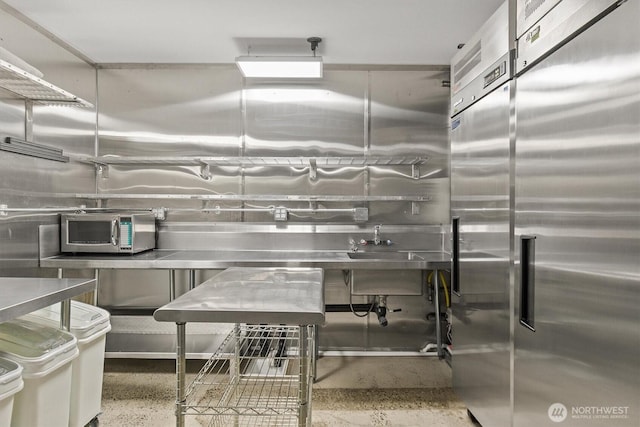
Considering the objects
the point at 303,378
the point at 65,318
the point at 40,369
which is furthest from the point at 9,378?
the point at 303,378

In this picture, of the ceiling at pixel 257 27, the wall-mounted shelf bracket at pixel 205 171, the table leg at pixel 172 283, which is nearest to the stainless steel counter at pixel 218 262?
the table leg at pixel 172 283

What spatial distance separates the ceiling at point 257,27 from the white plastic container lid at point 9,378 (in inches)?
84.9

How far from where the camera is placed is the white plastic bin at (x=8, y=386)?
4.38 feet

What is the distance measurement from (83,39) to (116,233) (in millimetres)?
1562

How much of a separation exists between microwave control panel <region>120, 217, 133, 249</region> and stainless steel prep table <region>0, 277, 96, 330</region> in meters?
0.99

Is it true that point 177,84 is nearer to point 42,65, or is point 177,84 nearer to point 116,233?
point 42,65

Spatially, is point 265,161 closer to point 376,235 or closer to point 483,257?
point 376,235

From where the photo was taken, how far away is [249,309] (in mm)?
1260

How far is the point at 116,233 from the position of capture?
283 centimetres

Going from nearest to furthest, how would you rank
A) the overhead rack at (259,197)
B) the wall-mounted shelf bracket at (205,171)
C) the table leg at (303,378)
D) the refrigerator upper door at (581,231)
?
the refrigerator upper door at (581,231)
the table leg at (303,378)
the overhead rack at (259,197)
the wall-mounted shelf bracket at (205,171)

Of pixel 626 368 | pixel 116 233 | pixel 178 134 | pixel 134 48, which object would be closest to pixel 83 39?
pixel 134 48

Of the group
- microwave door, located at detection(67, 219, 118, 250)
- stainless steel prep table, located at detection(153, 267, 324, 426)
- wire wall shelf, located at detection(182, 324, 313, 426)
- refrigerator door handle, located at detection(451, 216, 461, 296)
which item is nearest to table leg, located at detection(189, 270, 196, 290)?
microwave door, located at detection(67, 219, 118, 250)

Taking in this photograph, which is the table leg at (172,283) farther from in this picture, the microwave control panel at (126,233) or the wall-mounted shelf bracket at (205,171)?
the wall-mounted shelf bracket at (205,171)

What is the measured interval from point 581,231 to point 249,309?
117 cm
